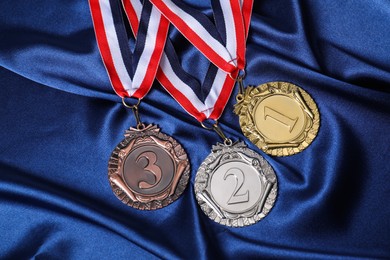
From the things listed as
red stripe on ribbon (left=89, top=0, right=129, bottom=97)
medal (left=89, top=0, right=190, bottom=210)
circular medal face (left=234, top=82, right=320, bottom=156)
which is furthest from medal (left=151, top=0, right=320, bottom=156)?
red stripe on ribbon (left=89, top=0, right=129, bottom=97)

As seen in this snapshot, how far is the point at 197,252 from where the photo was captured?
2.24m

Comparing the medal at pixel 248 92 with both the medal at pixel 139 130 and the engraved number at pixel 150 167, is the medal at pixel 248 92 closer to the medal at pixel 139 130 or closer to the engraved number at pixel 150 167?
the medal at pixel 139 130

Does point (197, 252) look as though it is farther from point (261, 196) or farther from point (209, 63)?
point (209, 63)

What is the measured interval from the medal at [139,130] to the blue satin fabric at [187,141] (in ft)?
0.21

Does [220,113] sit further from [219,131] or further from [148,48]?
[148,48]

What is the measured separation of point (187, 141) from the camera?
243cm

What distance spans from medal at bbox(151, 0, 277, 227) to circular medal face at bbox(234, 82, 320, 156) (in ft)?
0.26

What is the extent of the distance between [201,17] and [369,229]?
117cm

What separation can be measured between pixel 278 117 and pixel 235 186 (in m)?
0.35

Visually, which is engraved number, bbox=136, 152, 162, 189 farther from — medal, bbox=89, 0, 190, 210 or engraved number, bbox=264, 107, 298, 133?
engraved number, bbox=264, 107, 298, 133

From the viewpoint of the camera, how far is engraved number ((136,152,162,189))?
7.57 feet

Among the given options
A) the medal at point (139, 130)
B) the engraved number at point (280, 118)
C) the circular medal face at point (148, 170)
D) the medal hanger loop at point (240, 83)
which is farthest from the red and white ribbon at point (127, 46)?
the engraved number at point (280, 118)

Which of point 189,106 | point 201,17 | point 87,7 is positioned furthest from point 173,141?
point 87,7

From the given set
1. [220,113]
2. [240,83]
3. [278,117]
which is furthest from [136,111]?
[278,117]
